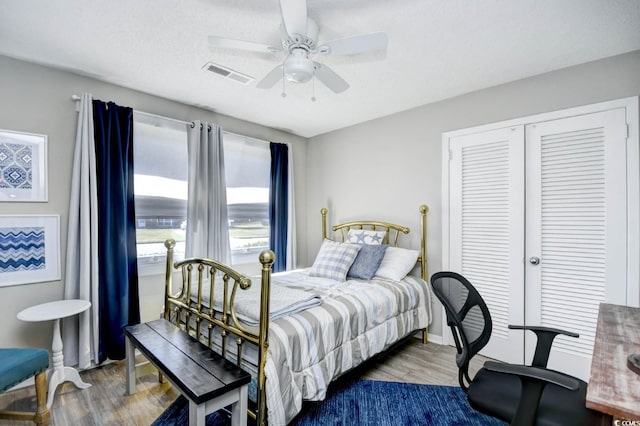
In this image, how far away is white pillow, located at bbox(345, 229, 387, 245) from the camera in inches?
142

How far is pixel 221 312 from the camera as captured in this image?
217cm

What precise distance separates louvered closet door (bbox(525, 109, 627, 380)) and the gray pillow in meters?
1.34

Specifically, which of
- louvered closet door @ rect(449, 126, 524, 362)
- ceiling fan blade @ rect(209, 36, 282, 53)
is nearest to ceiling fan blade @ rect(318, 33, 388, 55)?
ceiling fan blade @ rect(209, 36, 282, 53)

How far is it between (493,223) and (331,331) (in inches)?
75.7

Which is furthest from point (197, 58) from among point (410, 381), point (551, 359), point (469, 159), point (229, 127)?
point (551, 359)

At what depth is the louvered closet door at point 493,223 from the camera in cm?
281

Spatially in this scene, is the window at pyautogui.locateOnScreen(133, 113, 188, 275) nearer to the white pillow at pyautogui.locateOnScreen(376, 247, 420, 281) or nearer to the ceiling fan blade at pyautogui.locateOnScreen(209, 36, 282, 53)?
the ceiling fan blade at pyautogui.locateOnScreen(209, 36, 282, 53)

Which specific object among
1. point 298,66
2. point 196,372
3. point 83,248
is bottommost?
point 196,372

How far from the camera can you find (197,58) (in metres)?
2.43

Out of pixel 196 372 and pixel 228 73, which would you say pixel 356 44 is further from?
pixel 196 372

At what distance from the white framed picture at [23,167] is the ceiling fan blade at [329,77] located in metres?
2.32

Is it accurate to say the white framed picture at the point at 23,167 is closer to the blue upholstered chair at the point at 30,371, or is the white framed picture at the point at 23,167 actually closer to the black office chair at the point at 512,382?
the blue upholstered chair at the point at 30,371

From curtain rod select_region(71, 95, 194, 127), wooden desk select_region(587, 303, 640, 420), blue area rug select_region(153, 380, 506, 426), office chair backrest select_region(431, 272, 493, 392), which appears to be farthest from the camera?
curtain rod select_region(71, 95, 194, 127)

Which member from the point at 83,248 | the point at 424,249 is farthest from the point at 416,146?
the point at 83,248
